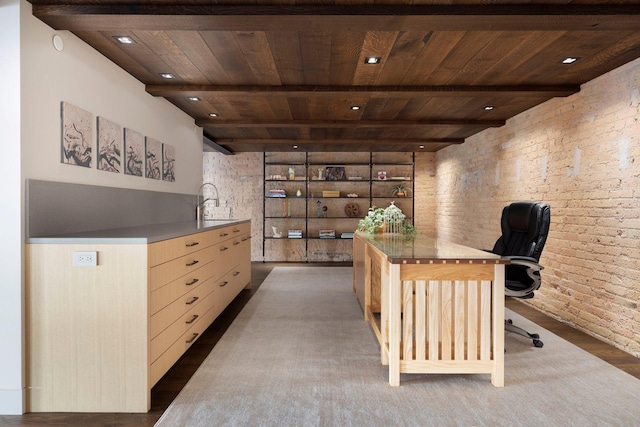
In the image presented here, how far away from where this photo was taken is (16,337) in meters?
2.23

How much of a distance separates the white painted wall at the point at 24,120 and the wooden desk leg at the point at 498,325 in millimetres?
2814

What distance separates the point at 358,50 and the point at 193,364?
2688 mm

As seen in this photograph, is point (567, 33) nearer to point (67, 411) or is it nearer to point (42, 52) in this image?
point (42, 52)

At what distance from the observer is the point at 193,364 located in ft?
9.81

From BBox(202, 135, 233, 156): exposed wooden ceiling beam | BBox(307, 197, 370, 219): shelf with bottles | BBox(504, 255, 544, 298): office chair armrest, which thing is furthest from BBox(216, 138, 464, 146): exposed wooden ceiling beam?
BBox(504, 255, 544, 298): office chair armrest

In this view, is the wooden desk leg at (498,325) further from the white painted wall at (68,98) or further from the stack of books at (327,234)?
the stack of books at (327,234)

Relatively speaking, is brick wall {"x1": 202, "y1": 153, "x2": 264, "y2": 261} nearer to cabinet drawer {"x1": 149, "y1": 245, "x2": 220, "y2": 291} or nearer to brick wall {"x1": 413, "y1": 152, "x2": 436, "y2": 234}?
brick wall {"x1": 413, "y1": 152, "x2": 436, "y2": 234}

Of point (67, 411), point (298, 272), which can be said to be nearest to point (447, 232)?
point (298, 272)

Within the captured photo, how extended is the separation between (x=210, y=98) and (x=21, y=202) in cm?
257

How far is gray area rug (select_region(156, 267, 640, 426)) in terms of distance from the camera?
86.9 inches

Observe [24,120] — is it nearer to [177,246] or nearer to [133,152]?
[177,246]

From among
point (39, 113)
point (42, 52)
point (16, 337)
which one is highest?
point (42, 52)

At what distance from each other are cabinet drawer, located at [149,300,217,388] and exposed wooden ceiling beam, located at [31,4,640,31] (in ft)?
6.97

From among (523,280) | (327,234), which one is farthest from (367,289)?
(327,234)
